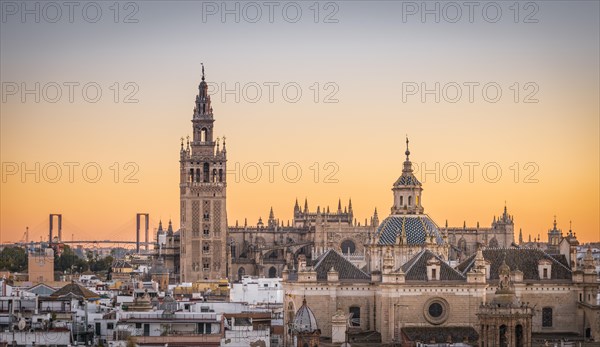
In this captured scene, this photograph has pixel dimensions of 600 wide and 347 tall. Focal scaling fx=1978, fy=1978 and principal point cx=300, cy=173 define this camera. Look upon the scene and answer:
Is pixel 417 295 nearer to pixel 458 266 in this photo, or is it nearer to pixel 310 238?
pixel 458 266

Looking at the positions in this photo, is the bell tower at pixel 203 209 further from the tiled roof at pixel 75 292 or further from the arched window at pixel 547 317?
the arched window at pixel 547 317

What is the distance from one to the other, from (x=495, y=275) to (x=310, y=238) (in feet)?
281

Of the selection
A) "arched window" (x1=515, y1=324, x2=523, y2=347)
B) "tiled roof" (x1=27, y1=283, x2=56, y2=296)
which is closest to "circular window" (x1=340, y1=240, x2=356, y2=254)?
"tiled roof" (x1=27, y1=283, x2=56, y2=296)

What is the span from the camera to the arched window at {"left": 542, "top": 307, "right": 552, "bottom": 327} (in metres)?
104

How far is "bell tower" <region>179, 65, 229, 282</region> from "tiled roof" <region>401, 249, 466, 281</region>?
252ft

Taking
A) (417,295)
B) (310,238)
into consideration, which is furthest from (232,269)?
(417,295)

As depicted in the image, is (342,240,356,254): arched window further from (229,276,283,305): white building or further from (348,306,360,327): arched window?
(348,306,360,327): arched window

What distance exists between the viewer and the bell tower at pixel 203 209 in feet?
582

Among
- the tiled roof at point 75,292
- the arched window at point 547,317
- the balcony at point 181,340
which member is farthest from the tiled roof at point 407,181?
the tiled roof at point 75,292

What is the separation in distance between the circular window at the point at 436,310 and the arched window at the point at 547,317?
22.3 ft

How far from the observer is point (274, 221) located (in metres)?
198

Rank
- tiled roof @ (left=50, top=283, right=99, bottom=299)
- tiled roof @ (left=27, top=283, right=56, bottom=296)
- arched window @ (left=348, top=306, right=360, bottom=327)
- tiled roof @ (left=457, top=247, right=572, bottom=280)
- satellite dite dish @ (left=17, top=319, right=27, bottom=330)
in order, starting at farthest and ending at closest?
tiled roof @ (left=27, top=283, right=56, bottom=296) → tiled roof @ (left=50, top=283, right=99, bottom=299) → tiled roof @ (left=457, top=247, right=572, bottom=280) → arched window @ (left=348, top=306, right=360, bottom=327) → satellite dite dish @ (left=17, top=319, right=27, bottom=330)

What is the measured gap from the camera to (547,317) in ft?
340

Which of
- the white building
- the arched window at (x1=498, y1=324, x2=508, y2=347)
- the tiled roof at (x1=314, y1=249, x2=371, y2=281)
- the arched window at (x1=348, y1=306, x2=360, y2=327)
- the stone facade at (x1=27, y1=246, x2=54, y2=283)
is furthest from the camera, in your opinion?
the stone facade at (x1=27, y1=246, x2=54, y2=283)
